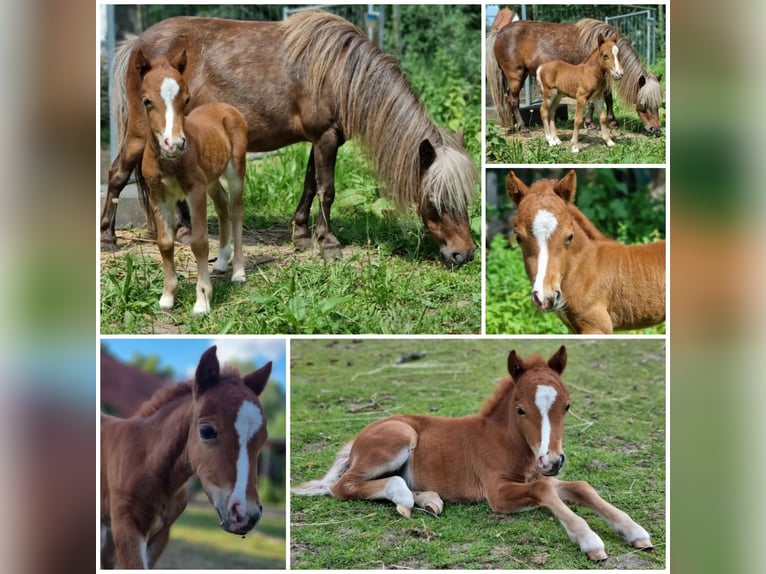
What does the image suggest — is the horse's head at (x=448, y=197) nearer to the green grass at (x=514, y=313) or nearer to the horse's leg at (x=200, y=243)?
the green grass at (x=514, y=313)

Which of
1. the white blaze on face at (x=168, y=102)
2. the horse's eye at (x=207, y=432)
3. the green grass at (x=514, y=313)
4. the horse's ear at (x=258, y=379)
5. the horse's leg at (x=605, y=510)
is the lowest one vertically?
the horse's leg at (x=605, y=510)

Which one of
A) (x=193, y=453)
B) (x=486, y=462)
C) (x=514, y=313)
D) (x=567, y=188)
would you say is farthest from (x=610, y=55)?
(x=193, y=453)

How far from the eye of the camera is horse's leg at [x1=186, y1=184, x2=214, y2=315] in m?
4.79

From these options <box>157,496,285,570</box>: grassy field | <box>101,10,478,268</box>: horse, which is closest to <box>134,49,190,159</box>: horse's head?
<box>101,10,478,268</box>: horse

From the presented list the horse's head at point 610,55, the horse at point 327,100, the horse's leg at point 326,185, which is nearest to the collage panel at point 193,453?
the horse's leg at point 326,185

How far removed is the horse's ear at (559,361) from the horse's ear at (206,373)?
1.86 meters

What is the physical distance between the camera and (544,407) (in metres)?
4.71

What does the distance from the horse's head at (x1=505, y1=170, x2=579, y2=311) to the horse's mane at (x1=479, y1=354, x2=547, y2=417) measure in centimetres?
30

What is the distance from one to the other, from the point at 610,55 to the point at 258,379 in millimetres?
2760

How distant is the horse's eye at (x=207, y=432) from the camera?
4.55 meters

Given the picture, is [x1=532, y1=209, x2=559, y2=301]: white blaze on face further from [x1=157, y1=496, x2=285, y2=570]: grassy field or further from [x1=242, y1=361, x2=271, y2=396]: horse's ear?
[x1=157, y1=496, x2=285, y2=570]: grassy field
